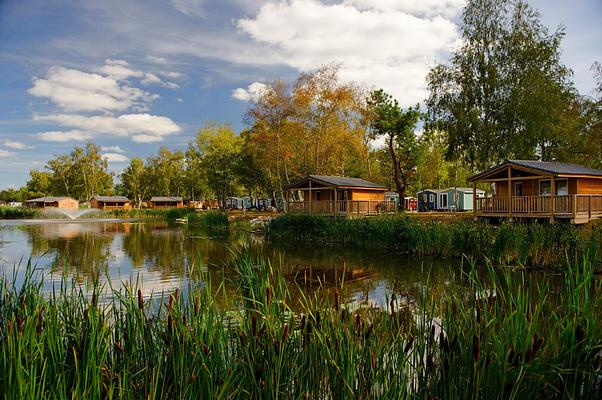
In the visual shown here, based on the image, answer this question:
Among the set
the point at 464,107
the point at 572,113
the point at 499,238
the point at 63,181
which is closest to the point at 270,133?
the point at 464,107

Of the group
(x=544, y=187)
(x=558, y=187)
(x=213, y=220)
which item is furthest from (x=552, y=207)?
(x=213, y=220)

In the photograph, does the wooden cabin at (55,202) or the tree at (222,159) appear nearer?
the tree at (222,159)

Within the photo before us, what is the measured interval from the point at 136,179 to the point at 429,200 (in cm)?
6905

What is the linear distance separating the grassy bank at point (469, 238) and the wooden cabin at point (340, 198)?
5.02 meters

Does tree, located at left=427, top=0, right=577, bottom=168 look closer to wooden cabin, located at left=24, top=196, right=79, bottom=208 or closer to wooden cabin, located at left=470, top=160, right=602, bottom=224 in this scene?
wooden cabin, located at left=470, top=160, right=602, bottom=224

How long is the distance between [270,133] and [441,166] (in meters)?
30.9

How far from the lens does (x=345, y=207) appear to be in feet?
104

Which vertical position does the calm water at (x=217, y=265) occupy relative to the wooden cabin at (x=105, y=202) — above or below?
below

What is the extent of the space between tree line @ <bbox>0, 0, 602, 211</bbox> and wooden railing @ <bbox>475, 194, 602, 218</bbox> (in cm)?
776

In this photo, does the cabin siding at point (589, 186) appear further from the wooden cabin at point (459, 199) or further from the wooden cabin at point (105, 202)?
the wooden cabin at point (105, 202)

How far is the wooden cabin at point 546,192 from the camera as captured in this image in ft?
66.4

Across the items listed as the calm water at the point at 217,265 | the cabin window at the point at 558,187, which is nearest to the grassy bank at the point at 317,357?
the calm water at the point at 217,265

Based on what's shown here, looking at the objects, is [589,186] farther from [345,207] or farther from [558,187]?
[345,207]

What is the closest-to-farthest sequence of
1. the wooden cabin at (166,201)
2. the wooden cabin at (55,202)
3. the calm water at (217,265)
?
A: the calm water at (217,265) < the wooden cabin at (55,202) < the wooden cabin at (166,201)
